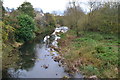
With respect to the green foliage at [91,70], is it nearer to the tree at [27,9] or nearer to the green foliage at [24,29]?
the green foliage at [24,29]

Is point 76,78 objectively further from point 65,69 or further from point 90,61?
point 90,61

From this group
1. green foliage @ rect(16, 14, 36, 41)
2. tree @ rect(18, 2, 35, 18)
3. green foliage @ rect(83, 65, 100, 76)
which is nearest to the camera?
green foliage @ rect(83, 65, 100, 76)

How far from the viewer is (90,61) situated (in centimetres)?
1238

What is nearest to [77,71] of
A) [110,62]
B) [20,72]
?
[110,62]

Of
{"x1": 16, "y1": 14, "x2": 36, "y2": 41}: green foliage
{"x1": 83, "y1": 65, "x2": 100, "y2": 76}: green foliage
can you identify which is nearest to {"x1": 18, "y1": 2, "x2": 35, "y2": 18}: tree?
{"x1": 16, "y1": 14, "x2": 36, "y2": 41}: green foliage

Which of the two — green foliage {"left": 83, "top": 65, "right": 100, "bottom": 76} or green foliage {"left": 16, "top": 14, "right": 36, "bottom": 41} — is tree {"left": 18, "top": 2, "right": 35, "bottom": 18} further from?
green foliage {"left": 83, "top": 65, "right": 100, "bottom": 76}

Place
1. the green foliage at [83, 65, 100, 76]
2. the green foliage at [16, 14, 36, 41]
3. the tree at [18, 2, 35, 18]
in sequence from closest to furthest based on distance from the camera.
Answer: the green foliage at [83, 65, 100, 76]
the green foliage at [16, 14, 36, 41]
the tree at [18, 2, 35, 18]

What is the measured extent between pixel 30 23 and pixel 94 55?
47.4 ft

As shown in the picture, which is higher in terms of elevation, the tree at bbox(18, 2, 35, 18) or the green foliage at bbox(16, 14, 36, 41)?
the tree at bbox(18, 2, 35, 18)

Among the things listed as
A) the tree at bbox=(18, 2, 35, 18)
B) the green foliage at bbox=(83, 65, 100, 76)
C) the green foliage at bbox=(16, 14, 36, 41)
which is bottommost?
the green foliage at bbox=(83, 65, 100, 76)

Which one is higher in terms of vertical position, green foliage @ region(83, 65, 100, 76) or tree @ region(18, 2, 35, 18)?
tree @ region(18, 2, 35, 18)

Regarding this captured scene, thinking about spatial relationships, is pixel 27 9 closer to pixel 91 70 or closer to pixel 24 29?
pixel 24 29

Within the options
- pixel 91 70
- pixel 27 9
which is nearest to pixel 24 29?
pixel 27 9

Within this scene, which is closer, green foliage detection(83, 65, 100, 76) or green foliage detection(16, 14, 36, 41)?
green foliage detection(83, 65, 100, 76)
